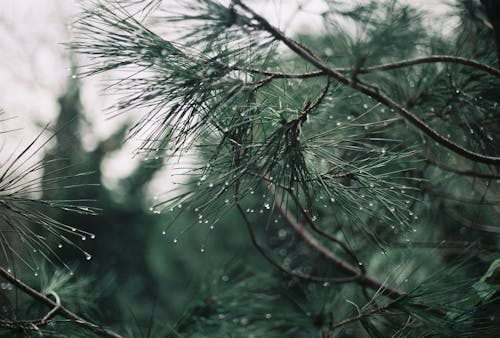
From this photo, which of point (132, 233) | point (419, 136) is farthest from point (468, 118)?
point (132, 233)

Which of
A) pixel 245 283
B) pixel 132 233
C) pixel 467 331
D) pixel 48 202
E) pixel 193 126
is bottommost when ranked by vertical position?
pixel 132 233

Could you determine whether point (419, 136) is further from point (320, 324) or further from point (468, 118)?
point (320, 324)

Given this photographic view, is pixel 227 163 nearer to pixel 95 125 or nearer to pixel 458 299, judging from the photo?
pixel 458 299

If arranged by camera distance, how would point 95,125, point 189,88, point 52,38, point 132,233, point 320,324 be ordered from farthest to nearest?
point 132,233, point 95,125, point 52,38, point 320,324, point 189,88

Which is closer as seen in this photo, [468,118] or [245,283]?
[468,118]

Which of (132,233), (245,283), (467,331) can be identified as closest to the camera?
(467,331)

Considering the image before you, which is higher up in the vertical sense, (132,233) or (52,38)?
(52,38)

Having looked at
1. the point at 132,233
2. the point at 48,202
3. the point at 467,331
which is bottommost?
the point at 132,233

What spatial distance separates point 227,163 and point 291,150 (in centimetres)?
12

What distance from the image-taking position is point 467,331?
0.82 meters

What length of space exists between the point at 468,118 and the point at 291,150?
0.53 meters

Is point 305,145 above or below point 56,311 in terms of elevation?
above

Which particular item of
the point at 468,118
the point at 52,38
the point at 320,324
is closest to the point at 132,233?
the point at 52,38

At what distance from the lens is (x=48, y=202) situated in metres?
0.79
